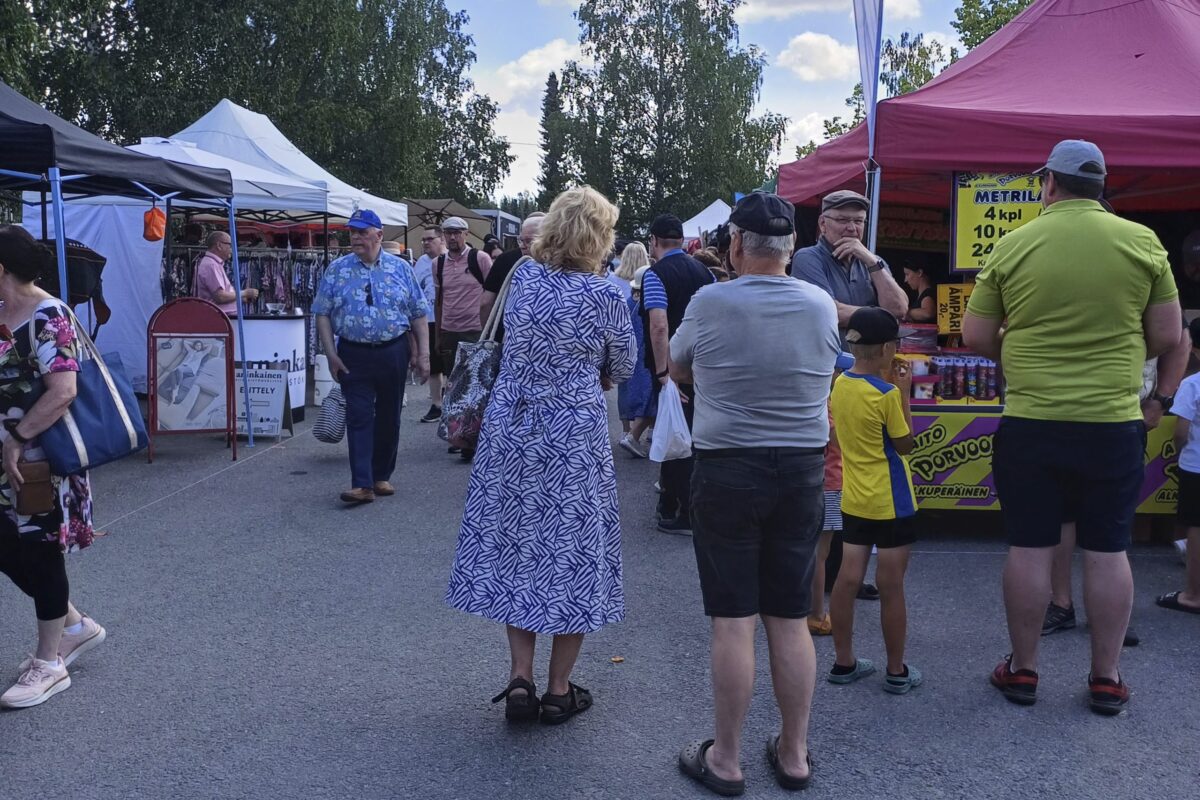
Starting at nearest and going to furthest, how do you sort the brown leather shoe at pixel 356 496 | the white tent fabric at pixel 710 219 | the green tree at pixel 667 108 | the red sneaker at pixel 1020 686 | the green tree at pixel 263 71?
the red sneaker at pixel 1020 686 < the brown leather shoe at pixel 356 496 < the green tree at pixel 263 71 < the white tent fabric at pixel 710 219 < the green tree at pixel 667 108

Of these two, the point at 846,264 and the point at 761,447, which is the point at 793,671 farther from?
the point at 846,264

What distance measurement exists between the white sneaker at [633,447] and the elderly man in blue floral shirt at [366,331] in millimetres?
2472

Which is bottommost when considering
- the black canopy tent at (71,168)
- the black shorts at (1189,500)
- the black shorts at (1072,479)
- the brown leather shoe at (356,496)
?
the brown leather shoe at (356,496)

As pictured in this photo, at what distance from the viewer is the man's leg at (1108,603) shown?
12.5 ft

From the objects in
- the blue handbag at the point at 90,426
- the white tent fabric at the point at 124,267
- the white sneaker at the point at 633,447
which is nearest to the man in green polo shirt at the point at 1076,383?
the blue handbag at the point at 90,426

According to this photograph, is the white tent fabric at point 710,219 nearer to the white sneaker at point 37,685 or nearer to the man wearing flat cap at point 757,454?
the white sneaker at point 37,685

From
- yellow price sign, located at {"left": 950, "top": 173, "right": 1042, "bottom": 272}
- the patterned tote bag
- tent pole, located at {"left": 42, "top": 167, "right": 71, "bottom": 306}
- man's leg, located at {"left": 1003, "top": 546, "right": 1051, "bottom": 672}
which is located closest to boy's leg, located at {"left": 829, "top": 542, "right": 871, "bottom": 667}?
man's leg, located at {"left": 1003, "top": 546, "right": 1051, "bottom": 672}

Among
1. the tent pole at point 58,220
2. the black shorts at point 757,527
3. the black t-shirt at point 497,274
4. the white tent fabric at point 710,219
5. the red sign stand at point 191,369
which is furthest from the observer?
the white tent fabric at point 710,219

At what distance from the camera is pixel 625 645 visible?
4.56 m

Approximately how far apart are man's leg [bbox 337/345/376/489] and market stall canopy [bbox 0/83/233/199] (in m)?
1.97

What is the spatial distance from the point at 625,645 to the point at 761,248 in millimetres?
2089

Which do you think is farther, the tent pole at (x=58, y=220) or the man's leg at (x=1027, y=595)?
the tent pole at (x=58, y=220)

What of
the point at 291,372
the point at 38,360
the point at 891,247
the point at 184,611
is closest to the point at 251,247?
the point at 291,372

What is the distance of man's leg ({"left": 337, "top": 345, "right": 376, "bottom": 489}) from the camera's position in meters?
6.91
